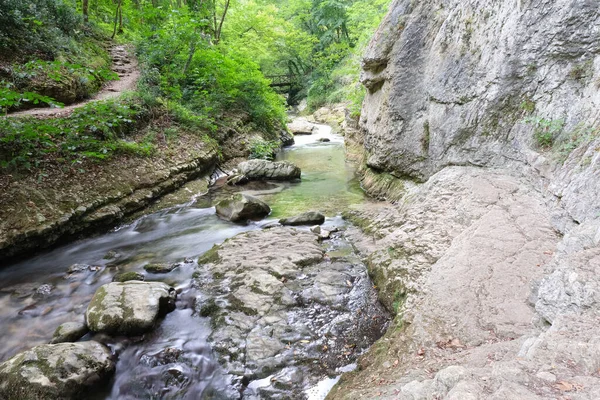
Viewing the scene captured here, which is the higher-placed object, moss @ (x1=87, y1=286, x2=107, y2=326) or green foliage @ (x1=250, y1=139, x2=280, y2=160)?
green foliage @ (x1=250, y1=139, x2=280, y2=160)

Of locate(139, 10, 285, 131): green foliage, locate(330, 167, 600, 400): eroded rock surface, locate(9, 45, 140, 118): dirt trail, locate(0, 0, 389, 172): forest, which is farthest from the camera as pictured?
locate(139, 10, 285, 131): green foliage

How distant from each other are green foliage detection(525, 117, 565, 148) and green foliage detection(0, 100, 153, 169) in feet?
28.2

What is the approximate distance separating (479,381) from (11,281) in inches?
285

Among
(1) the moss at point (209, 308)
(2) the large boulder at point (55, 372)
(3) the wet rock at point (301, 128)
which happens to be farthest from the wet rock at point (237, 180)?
(3) the wet rock at point (301, 128)

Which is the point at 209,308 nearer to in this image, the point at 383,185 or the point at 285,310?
the point at 285,310

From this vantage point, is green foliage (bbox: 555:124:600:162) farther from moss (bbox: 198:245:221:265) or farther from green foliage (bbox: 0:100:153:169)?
green foliage (bbox: 0:100:153:169)

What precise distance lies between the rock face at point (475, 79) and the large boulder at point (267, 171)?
10.8 ft

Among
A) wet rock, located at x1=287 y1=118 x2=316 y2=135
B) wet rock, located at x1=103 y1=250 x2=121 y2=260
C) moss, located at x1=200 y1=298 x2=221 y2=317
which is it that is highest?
wet rock, located at x1=287 y1=118 x2=316 y2=135

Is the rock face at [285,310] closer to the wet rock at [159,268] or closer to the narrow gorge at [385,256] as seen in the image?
the narrow gorge at [385,256]

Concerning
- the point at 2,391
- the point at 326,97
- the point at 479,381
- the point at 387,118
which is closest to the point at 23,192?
the point at 2,391

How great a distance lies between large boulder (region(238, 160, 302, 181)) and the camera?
40.2 feet

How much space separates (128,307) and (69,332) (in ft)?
2.46

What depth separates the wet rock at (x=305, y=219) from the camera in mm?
8008

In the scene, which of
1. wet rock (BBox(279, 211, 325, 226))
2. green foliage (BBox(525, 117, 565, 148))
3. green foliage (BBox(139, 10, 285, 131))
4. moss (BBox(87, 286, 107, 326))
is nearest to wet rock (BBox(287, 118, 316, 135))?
green foliage (BBox(139, 10, 285, 131))
